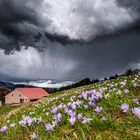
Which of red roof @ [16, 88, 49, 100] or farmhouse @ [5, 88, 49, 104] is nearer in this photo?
farmhouse @ [5, 88, 49, 104]

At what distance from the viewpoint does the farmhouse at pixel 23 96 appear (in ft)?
531

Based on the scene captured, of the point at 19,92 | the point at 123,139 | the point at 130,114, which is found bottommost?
the point at 123,139

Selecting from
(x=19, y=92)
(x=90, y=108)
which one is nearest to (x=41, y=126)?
(x=90, y=108)

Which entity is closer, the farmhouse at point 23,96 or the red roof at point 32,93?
the farmhouse at point 23,96

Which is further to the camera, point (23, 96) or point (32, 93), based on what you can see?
point (32, 93)

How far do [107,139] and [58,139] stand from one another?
889mm

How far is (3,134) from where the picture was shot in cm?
653

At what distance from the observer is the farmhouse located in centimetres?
16175

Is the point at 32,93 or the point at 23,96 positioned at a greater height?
the point at 32,93

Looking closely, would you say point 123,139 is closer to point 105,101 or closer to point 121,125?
point 121,125

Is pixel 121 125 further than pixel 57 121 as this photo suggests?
No

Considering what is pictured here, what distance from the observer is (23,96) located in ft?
531

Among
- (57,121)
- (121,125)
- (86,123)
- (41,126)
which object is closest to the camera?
(121,125)

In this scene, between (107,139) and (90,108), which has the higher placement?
(90,108)
